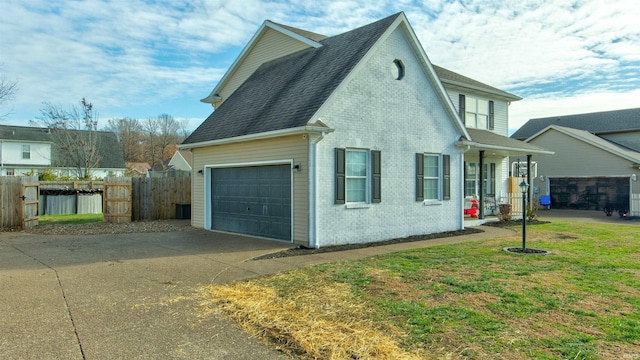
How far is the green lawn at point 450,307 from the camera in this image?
4516 millimetres

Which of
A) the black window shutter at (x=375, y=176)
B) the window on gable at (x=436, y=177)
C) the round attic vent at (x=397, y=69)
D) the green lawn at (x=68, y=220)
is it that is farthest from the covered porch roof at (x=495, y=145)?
the green lawn at (x=68, y=220)

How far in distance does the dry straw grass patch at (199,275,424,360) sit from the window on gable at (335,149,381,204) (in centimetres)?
465

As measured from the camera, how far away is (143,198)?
1802cm

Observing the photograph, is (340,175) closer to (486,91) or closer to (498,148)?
(498,148)

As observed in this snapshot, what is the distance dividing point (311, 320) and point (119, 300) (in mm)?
2919

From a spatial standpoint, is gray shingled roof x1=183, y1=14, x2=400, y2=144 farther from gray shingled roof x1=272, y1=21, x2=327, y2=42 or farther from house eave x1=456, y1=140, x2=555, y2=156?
house eave x1=456, y1=140, x2=555, y2=156

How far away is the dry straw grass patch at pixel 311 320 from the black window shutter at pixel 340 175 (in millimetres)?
4406

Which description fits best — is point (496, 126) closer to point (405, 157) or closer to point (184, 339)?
point (405, 157)

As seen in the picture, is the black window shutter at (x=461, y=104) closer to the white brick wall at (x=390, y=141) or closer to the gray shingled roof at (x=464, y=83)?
the gray shingled roof at (x=464, y=83)

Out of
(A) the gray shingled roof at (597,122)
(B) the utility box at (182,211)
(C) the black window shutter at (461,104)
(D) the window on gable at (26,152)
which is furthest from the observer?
(D) the window on gable at (26,152)

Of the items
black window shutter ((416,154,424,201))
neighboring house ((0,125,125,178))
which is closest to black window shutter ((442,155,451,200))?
black window shutter ((416,154,424,201))

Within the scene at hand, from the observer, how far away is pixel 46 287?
22.6 ft

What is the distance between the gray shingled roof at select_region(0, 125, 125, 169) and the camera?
124 ft

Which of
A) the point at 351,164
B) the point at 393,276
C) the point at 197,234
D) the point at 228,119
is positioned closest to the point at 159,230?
the point at 197,234
